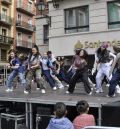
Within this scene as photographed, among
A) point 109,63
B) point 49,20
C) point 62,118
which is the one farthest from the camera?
point 49,20

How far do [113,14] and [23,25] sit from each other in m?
42.1

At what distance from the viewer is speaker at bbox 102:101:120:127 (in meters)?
6.66

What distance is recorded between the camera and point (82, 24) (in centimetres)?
2423

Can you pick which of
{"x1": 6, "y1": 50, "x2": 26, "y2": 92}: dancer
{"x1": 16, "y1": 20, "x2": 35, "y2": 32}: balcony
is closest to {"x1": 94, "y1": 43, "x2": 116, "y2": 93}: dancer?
{"x1": 6, "y1": 50, "x2": 26, "y2": 92}: dancer

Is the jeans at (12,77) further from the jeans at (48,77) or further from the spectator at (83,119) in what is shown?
the spectator at (83,119)

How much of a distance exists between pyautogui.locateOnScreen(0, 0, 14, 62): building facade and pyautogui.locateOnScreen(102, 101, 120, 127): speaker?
5047 cm

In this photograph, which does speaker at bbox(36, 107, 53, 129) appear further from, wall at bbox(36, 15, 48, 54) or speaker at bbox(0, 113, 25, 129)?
wall at bbox(36, 15, 48, 54)

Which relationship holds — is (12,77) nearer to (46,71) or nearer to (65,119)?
(46,71)

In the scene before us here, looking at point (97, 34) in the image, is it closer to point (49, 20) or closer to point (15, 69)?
point (49, 20)

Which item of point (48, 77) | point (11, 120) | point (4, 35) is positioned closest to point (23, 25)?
point (4, 35)

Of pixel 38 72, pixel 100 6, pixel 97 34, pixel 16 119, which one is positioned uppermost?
pixel 100 6

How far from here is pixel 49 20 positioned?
25.7 meters

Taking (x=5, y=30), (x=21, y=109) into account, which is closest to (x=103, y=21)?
(x=21, y=109)

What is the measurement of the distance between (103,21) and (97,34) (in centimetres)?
83
